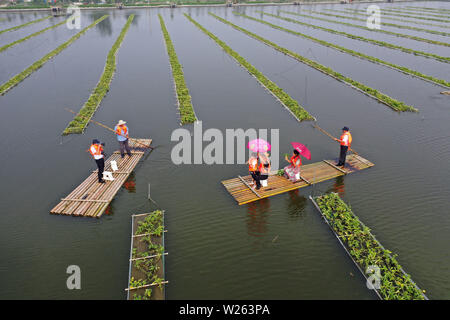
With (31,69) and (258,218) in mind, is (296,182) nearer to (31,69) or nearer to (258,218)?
(258,218)

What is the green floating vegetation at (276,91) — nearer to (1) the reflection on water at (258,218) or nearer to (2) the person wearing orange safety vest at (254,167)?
(2) the person wearing orange safety vest at (254,167)

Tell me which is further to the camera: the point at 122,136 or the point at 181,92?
the point at 181,92

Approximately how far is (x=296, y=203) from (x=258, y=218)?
241cm

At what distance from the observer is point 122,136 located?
17.9 metres

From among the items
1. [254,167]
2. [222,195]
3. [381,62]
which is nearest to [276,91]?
[254,167]

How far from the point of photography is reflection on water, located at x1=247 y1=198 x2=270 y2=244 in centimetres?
1336

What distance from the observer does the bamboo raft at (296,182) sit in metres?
15.4

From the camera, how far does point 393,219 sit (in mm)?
13766

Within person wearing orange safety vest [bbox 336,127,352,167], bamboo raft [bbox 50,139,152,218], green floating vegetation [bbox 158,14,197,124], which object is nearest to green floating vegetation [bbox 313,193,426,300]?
person wearing orange safety vest [bbox 336,127,352,167]

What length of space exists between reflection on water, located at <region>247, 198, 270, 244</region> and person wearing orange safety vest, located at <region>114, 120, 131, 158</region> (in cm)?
897

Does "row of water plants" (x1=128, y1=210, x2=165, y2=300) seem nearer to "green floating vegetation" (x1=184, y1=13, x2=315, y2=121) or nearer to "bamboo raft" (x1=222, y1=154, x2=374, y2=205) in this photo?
"bamboo raft" (x1=222, y1=154, x2=374, y2=205)

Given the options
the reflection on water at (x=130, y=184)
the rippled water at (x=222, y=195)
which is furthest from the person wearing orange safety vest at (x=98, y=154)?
the rippled water at (x=222, y=195)
